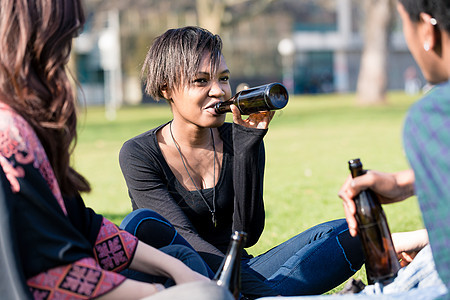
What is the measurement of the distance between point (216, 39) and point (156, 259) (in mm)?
1521

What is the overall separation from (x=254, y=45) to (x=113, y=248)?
49.0 meters

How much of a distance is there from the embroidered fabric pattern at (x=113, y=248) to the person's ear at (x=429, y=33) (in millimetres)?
1193

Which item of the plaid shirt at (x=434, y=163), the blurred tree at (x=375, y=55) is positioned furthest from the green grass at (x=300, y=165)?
the blurred tree at (x=375, y=55)

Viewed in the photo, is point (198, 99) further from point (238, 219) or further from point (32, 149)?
point (32, 149)

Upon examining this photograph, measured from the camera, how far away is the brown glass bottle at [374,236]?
2.27 m

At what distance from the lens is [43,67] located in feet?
6.63

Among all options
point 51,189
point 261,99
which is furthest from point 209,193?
point 51,189

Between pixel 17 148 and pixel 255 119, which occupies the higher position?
pixel 17 148

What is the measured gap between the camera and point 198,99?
11.3ft

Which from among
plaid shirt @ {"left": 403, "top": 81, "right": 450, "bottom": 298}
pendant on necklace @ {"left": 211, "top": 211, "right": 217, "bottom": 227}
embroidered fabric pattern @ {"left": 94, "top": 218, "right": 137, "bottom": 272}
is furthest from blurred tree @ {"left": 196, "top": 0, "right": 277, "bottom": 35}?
plaid shirt @ {"left": 403, "top": 81, "right": 450, "bottom": 298}

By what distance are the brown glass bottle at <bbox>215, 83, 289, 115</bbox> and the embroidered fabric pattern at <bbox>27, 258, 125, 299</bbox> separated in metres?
1.51

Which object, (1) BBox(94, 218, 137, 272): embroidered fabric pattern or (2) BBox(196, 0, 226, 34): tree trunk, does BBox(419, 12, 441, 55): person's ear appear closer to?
(1) BBox(94, 218, 137, 272): embroidered fabric pattern

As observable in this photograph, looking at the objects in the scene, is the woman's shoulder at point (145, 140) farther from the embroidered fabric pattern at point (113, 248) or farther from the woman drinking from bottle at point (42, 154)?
the woman drinking from bottle at point (42, 154)

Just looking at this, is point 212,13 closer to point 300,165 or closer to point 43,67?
point 300,165
